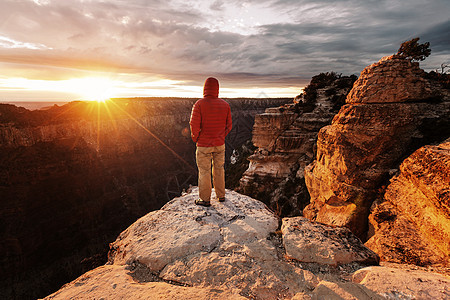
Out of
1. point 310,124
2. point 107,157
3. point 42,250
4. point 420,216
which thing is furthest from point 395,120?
point 107,157

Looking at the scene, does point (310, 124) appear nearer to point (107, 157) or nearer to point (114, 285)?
point (114, 285)

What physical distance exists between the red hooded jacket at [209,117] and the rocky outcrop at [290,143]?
15651 mm

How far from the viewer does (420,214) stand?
3.99 metres

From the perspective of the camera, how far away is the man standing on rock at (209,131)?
3.71 meters

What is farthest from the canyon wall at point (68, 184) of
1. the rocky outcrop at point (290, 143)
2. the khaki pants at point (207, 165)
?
the khaki pants at point (207, 165)

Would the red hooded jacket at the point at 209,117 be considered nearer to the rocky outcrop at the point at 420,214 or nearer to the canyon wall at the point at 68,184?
the rocky outcrop at the point at 420,214

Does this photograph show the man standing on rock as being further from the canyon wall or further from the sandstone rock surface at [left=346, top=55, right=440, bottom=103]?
the canyon wall

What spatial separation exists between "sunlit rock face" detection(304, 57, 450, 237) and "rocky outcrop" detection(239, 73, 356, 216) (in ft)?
37.4

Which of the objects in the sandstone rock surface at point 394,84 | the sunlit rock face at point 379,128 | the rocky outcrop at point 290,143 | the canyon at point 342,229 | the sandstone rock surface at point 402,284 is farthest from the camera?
the rocky outcrop at point 290,143

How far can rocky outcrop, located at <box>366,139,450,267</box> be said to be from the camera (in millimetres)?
3375

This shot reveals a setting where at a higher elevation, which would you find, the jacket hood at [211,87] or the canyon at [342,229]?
the jacket hood at [211,87]

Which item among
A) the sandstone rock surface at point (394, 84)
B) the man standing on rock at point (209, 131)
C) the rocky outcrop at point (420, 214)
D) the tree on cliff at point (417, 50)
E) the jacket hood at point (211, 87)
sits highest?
the tree on cliff at point (417, 50)

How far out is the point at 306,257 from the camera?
7.64ft

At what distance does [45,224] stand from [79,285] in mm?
36442
